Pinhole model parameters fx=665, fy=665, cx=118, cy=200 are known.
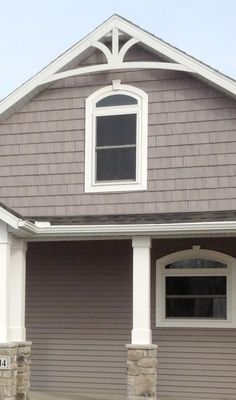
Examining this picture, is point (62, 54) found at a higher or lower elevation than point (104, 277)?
higher

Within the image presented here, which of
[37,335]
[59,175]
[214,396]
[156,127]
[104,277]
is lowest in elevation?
[214,396]

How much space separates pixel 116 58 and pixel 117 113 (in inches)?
36.0

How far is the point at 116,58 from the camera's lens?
36.5ft

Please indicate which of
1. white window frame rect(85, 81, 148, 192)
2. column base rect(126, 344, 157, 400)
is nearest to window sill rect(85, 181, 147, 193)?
white window frame rect(85, 81, 148, 192)

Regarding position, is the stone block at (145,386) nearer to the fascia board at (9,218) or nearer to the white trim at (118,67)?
the fascia board at (9,218)

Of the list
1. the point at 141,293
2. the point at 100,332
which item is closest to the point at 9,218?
the point at 141,293

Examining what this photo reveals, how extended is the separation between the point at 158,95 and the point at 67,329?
4.33 meters

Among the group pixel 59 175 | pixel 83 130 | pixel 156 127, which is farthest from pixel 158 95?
pixel 59 175

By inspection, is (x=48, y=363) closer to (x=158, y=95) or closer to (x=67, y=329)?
(x=67, y=329)

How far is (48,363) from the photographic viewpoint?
11602 mm

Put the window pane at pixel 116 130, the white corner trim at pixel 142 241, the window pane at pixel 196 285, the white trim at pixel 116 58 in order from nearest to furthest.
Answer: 1. the white corner trim at pixel 142 241
2. the white trim at pixel 116 58
3. the window pane at pixel 196 285
4. the window pane at pixel 116 130

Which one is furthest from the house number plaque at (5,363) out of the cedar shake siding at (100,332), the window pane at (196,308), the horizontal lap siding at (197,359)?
the window pane at (196,308)

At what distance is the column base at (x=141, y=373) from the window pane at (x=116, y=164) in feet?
9.52

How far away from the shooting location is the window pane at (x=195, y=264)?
439 inches
